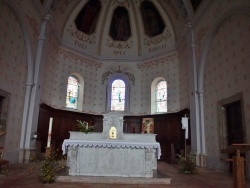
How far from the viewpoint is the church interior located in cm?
1051

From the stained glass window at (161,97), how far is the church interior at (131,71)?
3.2 inches

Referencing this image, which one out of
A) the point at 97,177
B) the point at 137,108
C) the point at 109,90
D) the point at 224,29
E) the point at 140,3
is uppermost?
the point at 140,3

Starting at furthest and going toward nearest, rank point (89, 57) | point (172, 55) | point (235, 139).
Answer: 1. point (89, 57)
2. point (172, 55)
3. point (235, 139)

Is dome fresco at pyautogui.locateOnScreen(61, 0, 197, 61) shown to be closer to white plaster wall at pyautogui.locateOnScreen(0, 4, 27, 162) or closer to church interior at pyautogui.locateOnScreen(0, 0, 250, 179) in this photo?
church interior at pyautogui.locateOnScreen(0, 0, 250, 179)

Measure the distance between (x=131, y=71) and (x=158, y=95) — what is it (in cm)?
319

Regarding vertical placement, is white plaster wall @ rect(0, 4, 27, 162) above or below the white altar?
above

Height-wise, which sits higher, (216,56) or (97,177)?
(216,56)

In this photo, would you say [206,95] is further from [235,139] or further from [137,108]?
[137,108]

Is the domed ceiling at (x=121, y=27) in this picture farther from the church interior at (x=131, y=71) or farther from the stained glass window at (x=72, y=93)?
the stained glass window at (x=72, y=93)

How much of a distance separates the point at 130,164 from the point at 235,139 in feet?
17.4

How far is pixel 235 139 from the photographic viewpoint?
1006cm

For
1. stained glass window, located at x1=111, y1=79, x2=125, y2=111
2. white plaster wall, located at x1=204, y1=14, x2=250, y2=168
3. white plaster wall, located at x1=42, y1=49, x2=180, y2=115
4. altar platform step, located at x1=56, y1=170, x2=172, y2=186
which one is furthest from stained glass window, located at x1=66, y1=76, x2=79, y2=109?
altar platform step, located at x1=56, y1=170, x2=172, y2=186

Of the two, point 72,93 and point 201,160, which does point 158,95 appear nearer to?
point 72,93

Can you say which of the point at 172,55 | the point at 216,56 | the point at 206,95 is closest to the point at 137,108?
the point at 172,55
